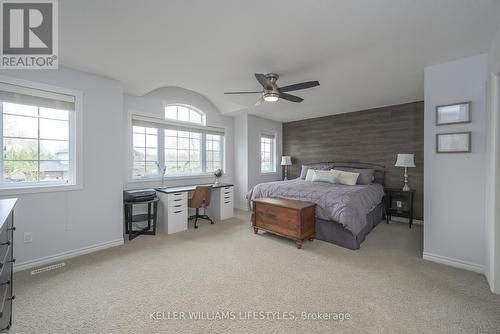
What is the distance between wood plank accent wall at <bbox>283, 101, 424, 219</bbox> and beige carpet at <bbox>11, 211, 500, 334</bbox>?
6.60 feet

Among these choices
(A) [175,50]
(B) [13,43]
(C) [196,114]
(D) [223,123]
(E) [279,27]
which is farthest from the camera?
(D) [223,123]

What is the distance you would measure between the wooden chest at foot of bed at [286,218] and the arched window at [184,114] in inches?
99.3

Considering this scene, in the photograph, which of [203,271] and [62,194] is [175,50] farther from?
[203,271]

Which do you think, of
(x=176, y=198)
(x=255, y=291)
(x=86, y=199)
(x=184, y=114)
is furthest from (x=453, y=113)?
(x=86, y=199)

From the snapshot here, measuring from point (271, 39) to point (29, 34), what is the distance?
2.50 meters

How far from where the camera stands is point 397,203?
4453 mm

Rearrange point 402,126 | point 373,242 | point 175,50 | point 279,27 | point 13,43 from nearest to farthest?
point 279,27
point 13,43
point 175,50
point 373,242
point 402,126

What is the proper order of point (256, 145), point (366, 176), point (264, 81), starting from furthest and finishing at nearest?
point (256, 145), point (366, 176), point (264, 81)

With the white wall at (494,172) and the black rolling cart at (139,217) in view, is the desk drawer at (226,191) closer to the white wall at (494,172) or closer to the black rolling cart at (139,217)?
the black rolling cart at (139,217)

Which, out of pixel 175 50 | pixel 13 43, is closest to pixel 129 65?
pixel 175 50

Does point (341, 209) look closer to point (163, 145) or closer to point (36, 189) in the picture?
point (163, 145)

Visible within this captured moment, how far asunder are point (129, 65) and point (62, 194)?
1946mm

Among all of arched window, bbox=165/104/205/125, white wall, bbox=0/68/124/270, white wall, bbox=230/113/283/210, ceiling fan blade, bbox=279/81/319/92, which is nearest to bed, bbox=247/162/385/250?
white wall, bbox=230/113/283/210

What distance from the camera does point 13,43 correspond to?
2.22 meters
